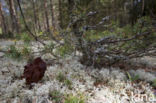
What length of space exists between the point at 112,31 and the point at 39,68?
1979 millimetres

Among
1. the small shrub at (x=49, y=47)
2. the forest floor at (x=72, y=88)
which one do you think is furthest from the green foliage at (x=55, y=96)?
the small shrub at (x=49, y=47)

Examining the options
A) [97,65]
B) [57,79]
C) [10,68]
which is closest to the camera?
[57,79]

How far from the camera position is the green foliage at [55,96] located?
1.43 meters

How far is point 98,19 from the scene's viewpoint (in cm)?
289

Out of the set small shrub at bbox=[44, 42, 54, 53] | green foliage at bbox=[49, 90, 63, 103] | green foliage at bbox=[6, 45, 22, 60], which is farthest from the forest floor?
small shrub at bbox=[44, 42, 54, 53]

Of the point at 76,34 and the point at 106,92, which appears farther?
the point at 76,34

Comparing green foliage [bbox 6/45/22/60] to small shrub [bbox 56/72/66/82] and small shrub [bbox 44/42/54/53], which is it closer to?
small shrub [bbox 44/42/54/53]

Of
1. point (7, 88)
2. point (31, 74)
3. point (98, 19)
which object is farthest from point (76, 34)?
point (7, 88)

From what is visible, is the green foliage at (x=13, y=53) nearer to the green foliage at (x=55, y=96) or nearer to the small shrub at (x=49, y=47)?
the small shrub at (x=49, y=47)

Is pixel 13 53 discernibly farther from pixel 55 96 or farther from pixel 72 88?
pixel 72 88

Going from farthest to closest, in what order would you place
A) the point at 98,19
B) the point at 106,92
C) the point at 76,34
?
the point at 98,19 < the point at 76,34 < the point at 106,92

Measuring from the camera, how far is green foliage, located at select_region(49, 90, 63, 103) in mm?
1425

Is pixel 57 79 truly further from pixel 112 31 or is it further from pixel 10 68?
pixel 112 31

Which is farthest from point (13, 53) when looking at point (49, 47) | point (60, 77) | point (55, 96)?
point (55, 96)
